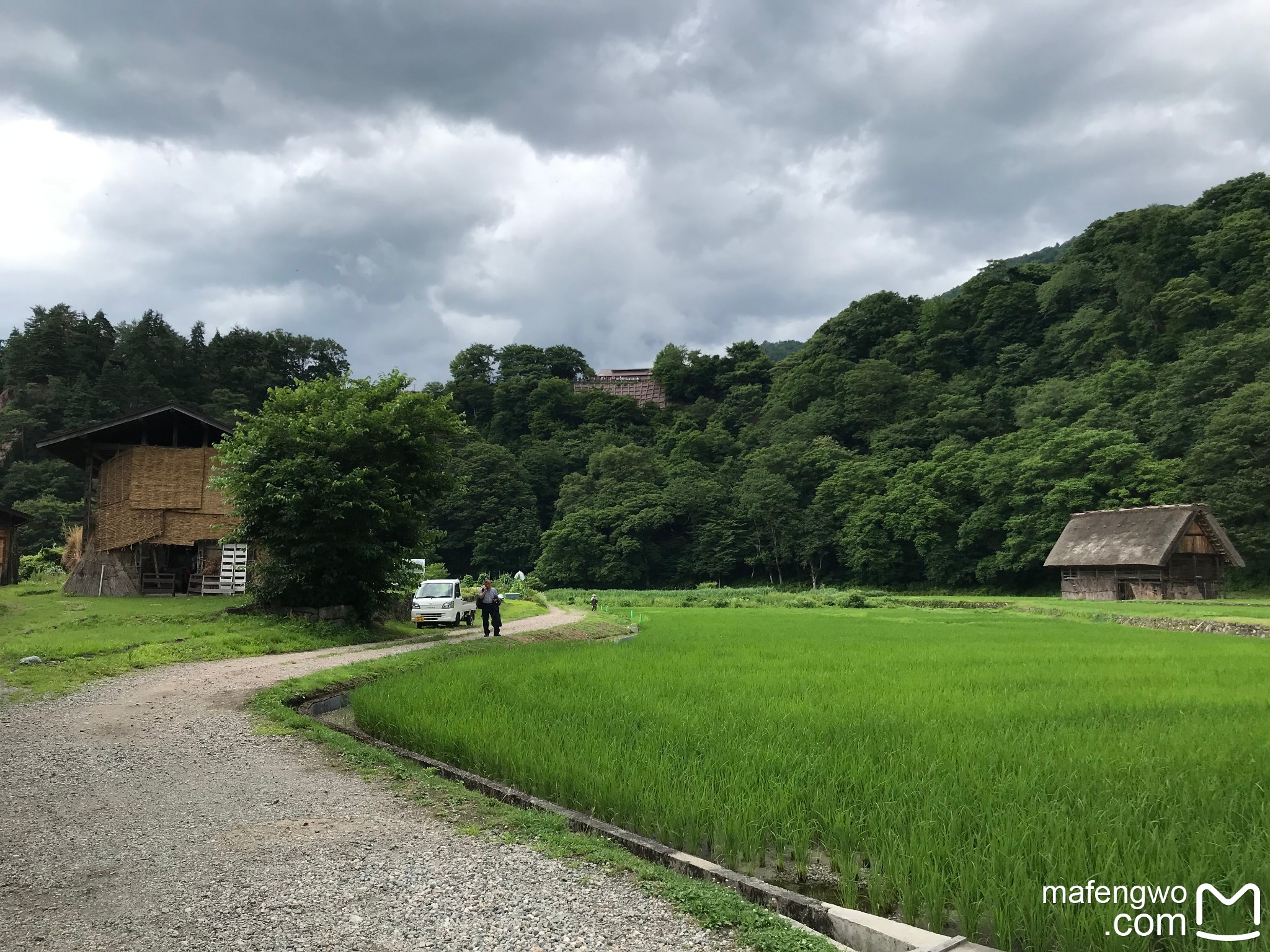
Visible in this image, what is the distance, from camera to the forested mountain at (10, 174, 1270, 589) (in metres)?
47.1

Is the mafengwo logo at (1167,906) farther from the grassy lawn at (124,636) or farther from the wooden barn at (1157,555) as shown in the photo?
the wooden barn at (1157,555)

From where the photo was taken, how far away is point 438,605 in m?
23.3

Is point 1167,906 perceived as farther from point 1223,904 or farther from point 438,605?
point 438,605

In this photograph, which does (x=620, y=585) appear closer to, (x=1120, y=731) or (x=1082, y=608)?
(x=1082, y=608)

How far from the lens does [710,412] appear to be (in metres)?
A: 95.1

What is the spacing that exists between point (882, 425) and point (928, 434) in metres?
6.82

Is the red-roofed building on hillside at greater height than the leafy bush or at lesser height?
greater

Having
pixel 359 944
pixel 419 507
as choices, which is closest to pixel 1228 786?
pixel 359 944

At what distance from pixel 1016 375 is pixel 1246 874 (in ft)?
233

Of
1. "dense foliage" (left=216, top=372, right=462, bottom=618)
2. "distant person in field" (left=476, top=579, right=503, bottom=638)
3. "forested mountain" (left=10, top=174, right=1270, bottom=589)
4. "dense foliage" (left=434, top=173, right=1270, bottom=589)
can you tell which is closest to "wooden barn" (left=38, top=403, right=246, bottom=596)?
"dense foliage" (left=216, top=372, right=462, bottom=618)

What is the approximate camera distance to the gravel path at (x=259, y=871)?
11.2 ft

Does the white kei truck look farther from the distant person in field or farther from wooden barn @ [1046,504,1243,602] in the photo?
wooden barn @ [1046,504,1243,602]

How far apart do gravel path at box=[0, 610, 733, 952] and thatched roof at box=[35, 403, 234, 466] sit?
842 inches

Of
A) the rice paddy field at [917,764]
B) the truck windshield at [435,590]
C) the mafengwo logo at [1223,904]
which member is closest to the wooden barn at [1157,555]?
the rice paddy field at [917,764]
